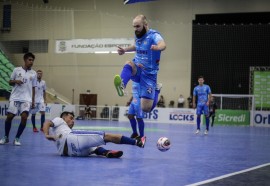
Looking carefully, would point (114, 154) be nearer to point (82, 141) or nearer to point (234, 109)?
point (82, 141)


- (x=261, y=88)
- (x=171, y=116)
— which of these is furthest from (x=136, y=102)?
(x=261, y=88)

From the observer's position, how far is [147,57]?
7.72 meters

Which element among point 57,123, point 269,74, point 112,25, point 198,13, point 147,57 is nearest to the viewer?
point 57,123

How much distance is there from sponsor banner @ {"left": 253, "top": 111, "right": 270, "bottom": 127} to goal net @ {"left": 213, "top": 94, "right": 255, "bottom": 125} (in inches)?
9.2

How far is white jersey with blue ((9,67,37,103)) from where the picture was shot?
340 inches

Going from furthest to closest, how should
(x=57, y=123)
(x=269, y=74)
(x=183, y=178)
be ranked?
(x=269, y=74) < (x=57, y=123) < (x=183, y=178)

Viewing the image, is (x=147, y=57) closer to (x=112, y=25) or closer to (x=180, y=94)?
(x=180, y=94)

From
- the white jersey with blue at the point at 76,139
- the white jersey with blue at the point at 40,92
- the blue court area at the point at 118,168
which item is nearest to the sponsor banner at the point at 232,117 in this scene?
the white jersey with blue at the point at 40,92

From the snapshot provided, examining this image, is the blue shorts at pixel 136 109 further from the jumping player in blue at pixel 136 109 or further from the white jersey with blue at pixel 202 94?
the white jersey with blue at pixel 202 94

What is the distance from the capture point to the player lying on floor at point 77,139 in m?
6.47

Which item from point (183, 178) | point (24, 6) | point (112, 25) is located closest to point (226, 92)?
point (112, 25)

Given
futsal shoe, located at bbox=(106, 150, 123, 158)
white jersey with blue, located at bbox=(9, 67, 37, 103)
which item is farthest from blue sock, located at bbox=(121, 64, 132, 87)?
white jersey with blue, located at bbox=(9, 67, 37, 103)

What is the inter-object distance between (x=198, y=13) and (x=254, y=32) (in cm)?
429

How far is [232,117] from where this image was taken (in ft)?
80.7
